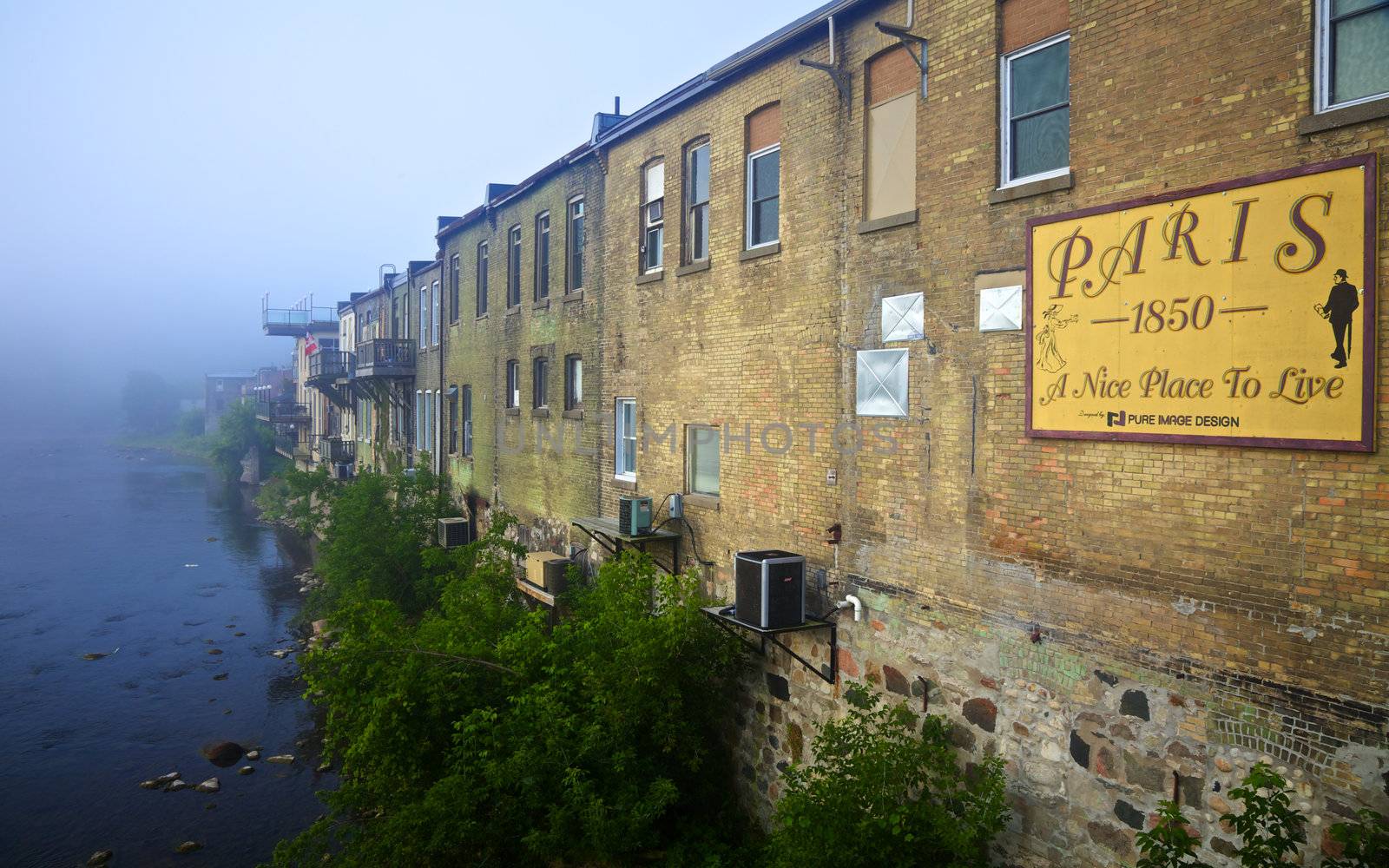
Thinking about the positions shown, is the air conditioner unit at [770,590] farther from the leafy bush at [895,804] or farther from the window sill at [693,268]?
the window sill at [693,268]

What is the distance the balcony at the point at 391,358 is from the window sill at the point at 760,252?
19532 millimetres

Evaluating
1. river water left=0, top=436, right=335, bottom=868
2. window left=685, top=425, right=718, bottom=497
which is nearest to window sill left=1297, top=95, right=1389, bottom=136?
window left=685, top=425, right=718, bottom=497

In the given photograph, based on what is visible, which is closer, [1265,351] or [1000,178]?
[1265,351]

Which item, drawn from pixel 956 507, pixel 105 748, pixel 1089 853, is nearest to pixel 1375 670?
pixel 1089 853

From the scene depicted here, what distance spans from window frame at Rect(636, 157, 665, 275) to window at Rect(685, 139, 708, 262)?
0.89 meters

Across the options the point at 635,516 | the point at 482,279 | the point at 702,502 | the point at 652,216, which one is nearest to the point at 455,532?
the point at 482,279

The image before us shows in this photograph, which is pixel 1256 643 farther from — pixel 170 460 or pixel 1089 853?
pixel 170 460

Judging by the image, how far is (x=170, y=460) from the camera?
82.8 metres

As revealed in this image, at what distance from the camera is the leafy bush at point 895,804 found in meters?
7.48

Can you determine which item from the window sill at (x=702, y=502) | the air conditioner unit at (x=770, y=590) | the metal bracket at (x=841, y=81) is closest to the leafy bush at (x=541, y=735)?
the window sill at (x=702, y=502)

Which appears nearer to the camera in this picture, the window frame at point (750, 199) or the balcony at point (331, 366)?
the window frame at point (750, 199)

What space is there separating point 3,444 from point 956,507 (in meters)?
130

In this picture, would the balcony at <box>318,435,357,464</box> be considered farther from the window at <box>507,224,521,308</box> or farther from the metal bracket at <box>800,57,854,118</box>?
the metal bracket at <box>800,57,854,118</box>

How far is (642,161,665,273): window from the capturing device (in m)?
13.7
